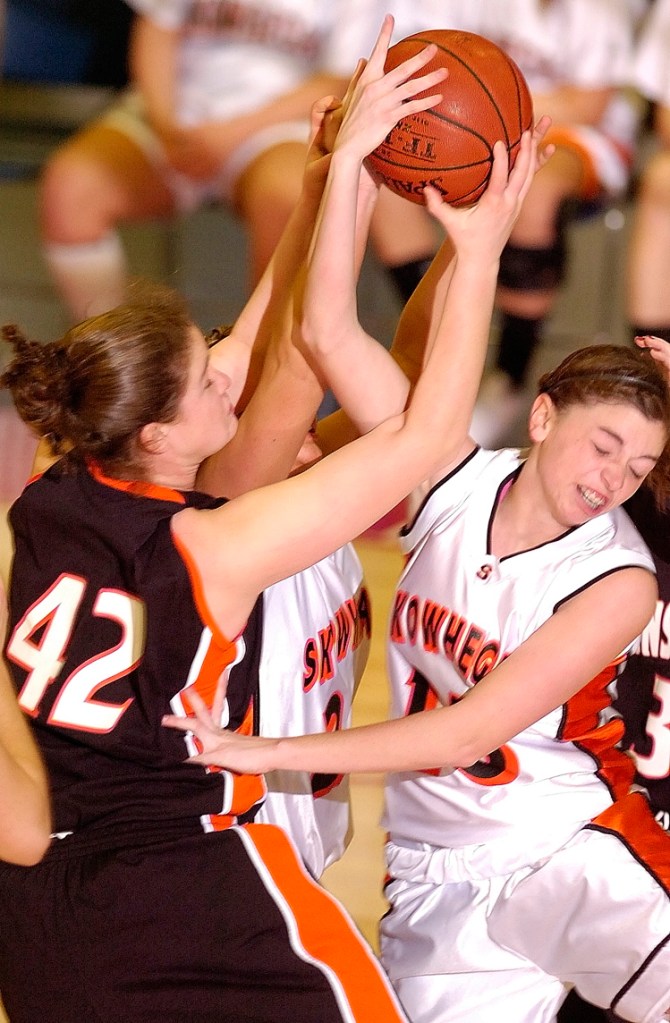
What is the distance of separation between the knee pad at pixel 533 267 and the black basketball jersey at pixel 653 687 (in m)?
3.78

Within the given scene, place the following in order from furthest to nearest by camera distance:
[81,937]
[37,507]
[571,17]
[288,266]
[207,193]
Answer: [207,193]
[571,17]
[288,266]
[37,507]
[81,937]

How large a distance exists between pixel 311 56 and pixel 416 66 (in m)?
4.23

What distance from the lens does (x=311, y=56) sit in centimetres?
581

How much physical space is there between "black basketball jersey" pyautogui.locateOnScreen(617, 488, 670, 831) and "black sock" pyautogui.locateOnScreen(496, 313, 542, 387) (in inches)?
155

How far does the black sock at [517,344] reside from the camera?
19.8 ft

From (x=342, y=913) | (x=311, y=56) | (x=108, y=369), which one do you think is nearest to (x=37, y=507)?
(x=108, y=369)

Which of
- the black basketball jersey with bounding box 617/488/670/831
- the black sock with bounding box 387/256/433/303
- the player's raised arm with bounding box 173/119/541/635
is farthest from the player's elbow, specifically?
the black sock with bounding box 387/256/433/303

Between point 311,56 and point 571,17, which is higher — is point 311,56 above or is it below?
below

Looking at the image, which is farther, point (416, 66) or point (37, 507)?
point (416, 66)

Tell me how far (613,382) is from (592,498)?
18 centimetres

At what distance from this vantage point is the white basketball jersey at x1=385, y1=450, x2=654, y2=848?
6.47 ft

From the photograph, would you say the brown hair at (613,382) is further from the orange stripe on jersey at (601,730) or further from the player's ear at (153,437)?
the player's ear at (153,437)

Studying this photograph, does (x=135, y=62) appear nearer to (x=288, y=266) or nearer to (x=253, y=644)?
(x=288, y=266)

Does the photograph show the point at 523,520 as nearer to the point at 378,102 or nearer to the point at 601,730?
the point at 601,730
